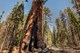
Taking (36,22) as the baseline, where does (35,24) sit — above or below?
below

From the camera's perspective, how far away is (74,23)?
42.7 metres

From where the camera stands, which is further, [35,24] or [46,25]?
[46,25]

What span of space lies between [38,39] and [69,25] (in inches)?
1424

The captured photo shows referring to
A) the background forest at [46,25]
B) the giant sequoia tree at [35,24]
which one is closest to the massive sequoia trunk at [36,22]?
the giant sequoia tree at [35,24]

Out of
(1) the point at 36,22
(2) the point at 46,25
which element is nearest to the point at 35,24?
(1) the point at 36,22

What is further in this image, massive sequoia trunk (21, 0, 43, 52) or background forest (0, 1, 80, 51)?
background forest (0, 1, 80, 51)

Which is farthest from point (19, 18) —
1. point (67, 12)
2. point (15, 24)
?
point (67, 12)

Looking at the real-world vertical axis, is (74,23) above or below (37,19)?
above

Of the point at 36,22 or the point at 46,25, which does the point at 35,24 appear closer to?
the point at 36,22

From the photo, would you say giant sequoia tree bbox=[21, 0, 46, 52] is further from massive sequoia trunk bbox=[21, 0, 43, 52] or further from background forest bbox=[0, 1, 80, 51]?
background forest bbox=[0, 1, 80, 51]

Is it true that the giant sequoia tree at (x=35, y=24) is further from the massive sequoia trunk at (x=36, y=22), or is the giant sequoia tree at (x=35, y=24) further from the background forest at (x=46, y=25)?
the background forest at (x=46, y=25)

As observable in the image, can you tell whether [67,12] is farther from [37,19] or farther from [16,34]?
[37,19]

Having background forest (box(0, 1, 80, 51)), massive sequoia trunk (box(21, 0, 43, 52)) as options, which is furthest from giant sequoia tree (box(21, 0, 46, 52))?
background forest (box(0, 1, 80, 51))

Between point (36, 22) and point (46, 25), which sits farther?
point (46, 25)
